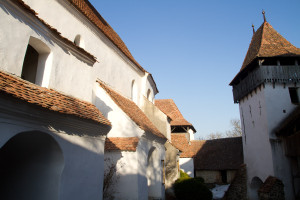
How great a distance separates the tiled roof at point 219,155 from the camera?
82.7 feet

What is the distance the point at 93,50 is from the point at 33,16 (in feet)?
18.3

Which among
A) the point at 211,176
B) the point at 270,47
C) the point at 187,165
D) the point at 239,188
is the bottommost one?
the point at 239,188

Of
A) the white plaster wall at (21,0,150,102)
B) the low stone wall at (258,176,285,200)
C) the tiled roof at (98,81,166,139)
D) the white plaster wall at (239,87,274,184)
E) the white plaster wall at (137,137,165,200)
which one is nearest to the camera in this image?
the white plaster wall at (21,0,150,102)

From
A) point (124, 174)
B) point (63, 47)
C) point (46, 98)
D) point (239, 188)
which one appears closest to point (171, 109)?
point (239, 188)

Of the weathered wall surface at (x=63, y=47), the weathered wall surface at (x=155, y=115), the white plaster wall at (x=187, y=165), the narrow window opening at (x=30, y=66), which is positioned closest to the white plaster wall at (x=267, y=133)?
the weathered wall surface at (x=155, y=115)

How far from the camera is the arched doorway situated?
16.5 feet

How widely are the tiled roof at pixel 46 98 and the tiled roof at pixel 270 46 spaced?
13.7 m

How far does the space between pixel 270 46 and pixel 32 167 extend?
17557mm

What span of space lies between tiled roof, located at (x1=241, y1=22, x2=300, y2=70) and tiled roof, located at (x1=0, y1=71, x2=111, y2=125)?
13.7m

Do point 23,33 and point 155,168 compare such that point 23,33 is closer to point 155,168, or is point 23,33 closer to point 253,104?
point 155,168

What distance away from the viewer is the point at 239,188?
1762 cm

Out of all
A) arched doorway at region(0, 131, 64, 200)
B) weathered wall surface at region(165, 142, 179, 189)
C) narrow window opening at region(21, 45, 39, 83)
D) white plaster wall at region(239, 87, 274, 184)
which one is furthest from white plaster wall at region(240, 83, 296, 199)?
narrow window opening at region(21, 45, 39, 83)

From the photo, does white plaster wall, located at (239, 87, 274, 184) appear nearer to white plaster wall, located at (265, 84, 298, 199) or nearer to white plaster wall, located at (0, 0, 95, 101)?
white plaster wall, located at (265, 84, 298, 199)

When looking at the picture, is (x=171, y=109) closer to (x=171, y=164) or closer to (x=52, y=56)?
(x=171, y=164)
